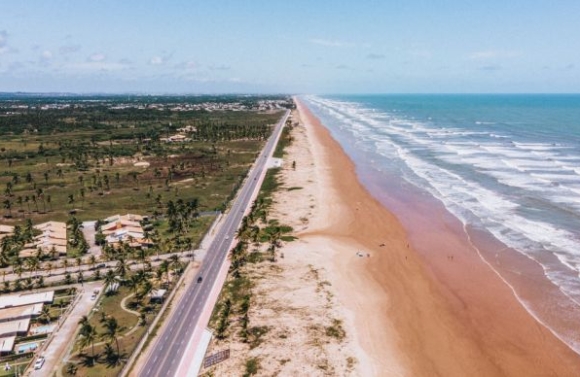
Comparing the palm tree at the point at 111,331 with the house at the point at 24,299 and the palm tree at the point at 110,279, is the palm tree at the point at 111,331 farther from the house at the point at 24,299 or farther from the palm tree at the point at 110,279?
the house at the point at 24,299

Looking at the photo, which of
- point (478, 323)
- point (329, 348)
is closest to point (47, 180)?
point (329, 348)

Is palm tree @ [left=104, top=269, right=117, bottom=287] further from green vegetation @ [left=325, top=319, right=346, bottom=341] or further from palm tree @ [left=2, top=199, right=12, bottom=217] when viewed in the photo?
palm tree @ [left=2, top=199, right=12, bottom=217]

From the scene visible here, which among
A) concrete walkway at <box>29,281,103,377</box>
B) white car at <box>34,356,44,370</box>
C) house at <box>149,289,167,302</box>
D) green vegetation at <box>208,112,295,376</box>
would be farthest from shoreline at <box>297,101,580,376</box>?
white car at <box>34,356,44,370</box>

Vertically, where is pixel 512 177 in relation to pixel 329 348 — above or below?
above

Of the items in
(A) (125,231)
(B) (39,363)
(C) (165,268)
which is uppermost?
(A) (125,231)

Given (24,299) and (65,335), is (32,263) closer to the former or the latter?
A: (24,299)

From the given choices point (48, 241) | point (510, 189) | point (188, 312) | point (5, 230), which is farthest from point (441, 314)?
point (5, 230)

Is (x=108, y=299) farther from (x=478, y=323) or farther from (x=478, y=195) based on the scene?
(x=478, y=195)
